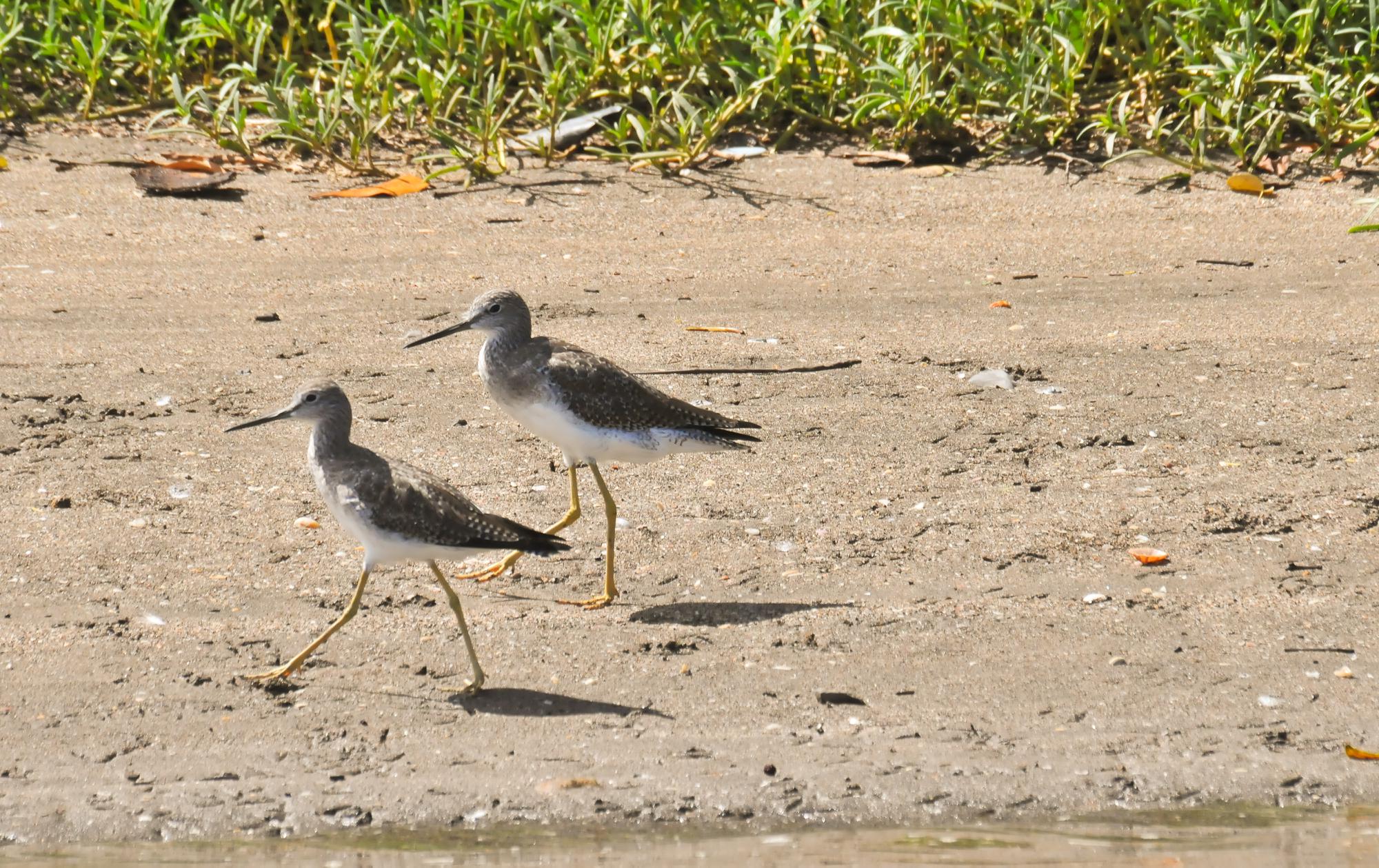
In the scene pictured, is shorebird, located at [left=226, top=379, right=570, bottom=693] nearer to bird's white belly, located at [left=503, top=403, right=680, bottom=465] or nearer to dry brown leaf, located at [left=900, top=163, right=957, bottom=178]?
bird's white belly, located at [left=503, top=403, right=680, bottom=465]

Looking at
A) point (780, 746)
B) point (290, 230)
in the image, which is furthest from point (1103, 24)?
point (780, 746)

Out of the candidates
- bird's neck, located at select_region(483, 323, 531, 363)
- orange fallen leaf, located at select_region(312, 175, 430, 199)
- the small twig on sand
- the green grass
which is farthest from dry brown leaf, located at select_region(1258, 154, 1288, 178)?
bird's neck, located at select_region(483, 323, 531, 363)

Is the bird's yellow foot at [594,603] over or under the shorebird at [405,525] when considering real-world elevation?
under

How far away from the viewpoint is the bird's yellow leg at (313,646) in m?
5.10

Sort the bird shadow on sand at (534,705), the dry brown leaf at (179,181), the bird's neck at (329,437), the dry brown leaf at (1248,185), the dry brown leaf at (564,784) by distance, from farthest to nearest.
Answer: the dry brown leaf at (179,181) < the dry brown leaf at (1248,185) < the bird's neck at (329,437) < the bird shadow on sand at (534,705) < the dry brown leaf at (564,784)

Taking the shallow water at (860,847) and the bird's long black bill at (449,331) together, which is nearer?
the shallow water at (860,847)

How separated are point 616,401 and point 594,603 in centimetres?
83

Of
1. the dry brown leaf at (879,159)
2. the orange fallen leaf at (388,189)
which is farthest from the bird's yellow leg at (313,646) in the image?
the dry brown leaf at (879,159)

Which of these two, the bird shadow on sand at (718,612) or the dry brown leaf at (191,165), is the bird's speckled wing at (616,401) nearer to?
the bird shadow on sand at (718,612)

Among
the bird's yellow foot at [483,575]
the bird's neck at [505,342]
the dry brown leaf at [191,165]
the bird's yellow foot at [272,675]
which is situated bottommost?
the bird's yellow foot at [483,575]

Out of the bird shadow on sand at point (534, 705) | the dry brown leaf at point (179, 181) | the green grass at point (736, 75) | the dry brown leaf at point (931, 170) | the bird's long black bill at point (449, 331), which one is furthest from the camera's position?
the dry brown leaf at point (931, 170)

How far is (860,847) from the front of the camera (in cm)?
429

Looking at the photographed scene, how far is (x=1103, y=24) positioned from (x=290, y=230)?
4.98m

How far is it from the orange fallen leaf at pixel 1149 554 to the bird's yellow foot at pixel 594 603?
6.12 feet
